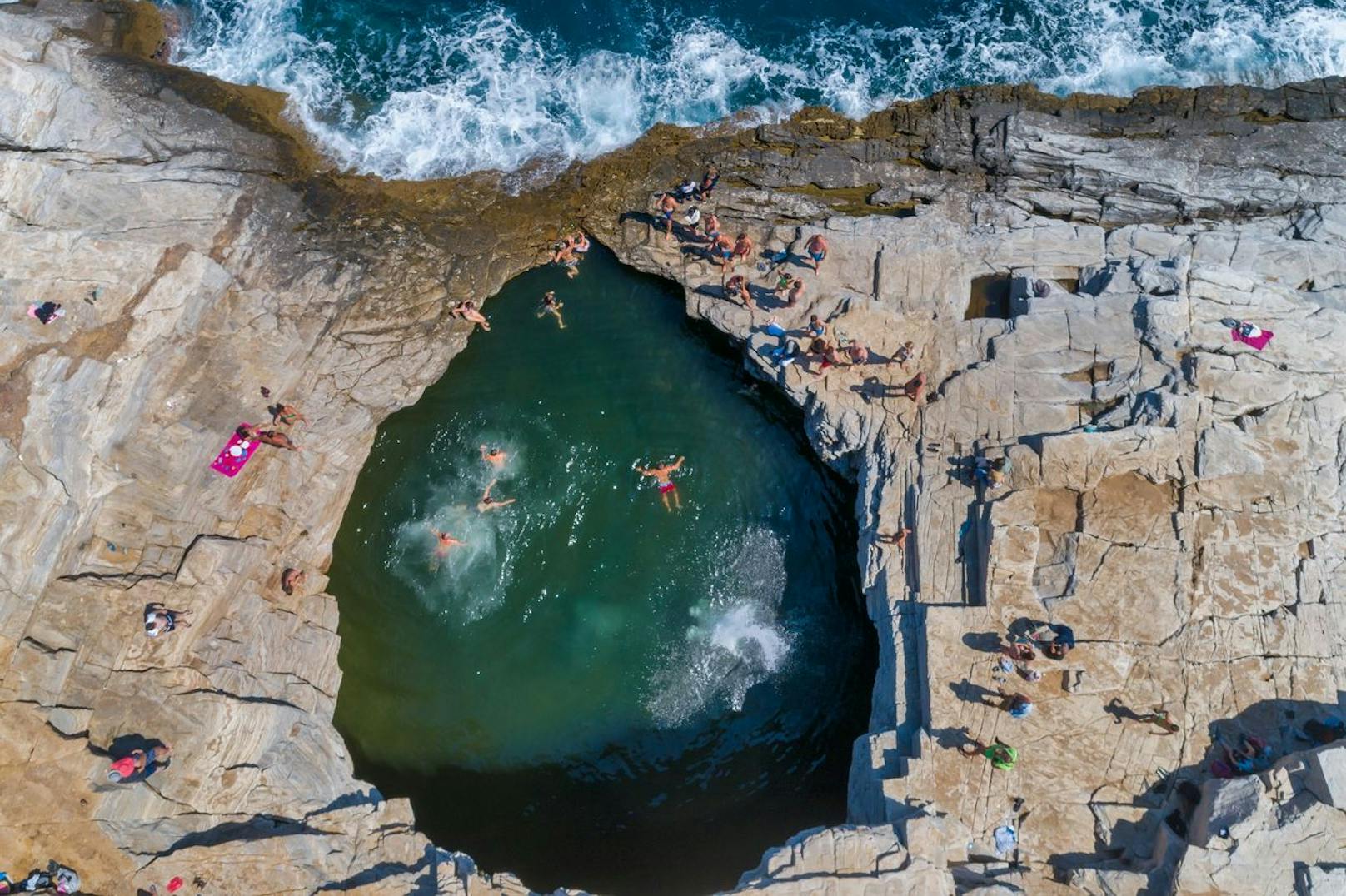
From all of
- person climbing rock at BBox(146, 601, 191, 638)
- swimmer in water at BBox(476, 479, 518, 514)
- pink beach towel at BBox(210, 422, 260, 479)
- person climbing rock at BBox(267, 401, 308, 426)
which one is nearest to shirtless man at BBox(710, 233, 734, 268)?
swimmer in water at BBox(476, 479, 518, 514)

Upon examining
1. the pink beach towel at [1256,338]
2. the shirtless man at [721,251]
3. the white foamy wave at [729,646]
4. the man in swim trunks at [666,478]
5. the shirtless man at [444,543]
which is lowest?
the white foamy wave at [729,646]

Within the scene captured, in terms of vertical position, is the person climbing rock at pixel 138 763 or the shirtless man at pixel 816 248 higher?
the shirtless man at pixel 816 248

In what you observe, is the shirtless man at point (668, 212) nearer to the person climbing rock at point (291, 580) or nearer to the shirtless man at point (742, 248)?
the shirtless man at point (742, 248)

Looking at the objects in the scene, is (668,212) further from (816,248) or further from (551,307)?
(816,248)

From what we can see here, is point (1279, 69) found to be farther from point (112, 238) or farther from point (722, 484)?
point (112, 238)

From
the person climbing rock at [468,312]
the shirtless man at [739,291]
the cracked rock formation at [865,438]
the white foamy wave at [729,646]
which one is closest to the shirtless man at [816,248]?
the cracked rock formation at [865,438]

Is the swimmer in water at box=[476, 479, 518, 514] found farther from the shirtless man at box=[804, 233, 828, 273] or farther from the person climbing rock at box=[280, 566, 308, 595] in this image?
the shirtless man at box=[804, 233, 828, 273]

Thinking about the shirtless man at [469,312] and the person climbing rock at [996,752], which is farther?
the shirtless man at [469,312]

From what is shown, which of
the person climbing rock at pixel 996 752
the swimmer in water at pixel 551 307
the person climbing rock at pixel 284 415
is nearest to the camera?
the person climbing rock at pixel 996 752

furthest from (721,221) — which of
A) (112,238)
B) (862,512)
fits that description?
(112,238)
